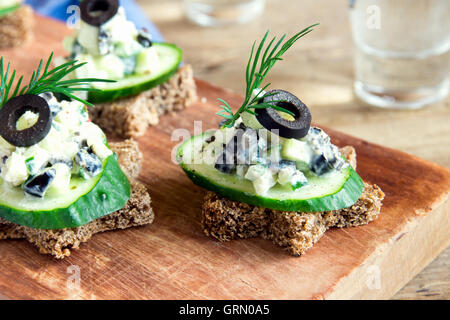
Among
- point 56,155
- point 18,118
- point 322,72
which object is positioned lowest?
point 322,72

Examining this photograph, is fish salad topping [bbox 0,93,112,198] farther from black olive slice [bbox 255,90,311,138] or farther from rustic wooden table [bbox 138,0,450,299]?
rustic wooden table [bbox 138,0,450,299]

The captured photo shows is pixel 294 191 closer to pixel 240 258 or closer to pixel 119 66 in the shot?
pixel 240 258

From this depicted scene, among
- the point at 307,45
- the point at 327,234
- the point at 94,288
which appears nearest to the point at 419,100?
the point at 307,45

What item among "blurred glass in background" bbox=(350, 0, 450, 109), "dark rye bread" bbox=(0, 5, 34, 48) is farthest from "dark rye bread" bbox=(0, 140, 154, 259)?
"dark rye bread" bbox=(0, 5, 34, 48)

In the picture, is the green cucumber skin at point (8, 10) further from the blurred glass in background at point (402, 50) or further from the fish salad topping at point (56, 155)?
the blurred glass in background at point (402, 50)

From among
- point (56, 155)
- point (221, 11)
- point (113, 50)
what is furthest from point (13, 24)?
point (56, 155)

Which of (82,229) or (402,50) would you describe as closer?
(82,229)
